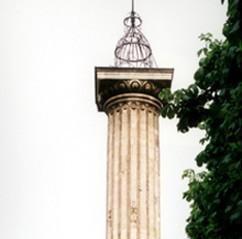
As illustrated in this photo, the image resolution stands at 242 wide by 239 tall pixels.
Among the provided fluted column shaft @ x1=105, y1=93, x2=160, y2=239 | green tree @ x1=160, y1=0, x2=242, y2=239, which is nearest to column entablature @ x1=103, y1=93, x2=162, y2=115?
fluted column shaft @ x1=105, y1=93, x2=160, y2=239

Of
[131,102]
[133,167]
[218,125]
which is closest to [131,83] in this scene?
[131,102]

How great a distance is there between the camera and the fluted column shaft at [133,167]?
67.8 ft

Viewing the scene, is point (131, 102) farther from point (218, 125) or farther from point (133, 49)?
point (218, 125)

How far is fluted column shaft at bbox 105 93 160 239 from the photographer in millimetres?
20656

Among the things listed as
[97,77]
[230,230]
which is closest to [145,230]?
[97,77]

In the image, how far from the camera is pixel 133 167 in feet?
69.5

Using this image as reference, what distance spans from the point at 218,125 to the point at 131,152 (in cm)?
936

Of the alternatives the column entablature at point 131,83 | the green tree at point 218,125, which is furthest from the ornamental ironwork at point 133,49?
the green tree at point 218,125

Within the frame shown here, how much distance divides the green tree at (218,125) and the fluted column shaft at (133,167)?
6696 mm

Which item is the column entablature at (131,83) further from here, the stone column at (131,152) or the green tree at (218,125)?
the green tree at (218,125)

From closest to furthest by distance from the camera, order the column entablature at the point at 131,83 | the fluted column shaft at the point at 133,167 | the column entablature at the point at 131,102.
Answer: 1. the fluted column shaft at the point at 133,167
2. the column entablature at the point at 131,83
3. the column entablature at the point at 131,102

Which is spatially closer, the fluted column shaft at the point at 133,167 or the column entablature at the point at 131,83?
the fluted column shaft at the point at 133,167

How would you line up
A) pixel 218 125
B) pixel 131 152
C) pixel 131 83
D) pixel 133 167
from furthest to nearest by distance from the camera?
pixel 131 83 < pixel 131 152 < pixel 133 167 < pixel 218 125

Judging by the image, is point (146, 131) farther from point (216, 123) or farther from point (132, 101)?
point (216, 123)
